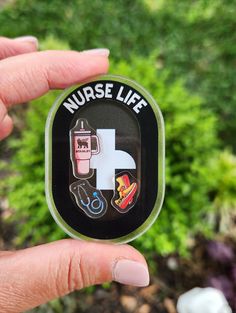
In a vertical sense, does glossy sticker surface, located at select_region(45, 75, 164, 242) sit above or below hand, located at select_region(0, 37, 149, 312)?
above

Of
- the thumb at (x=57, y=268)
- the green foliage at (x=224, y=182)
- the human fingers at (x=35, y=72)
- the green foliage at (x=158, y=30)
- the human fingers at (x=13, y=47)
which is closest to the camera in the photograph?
the thumb at (x=57, y=268)

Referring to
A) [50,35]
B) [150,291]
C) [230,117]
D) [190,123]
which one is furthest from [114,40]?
[150,291]

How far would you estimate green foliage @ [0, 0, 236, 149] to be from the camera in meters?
3.17

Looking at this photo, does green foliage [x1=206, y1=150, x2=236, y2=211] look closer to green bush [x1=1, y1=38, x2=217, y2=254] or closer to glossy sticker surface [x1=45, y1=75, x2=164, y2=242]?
green bush [x1=1, y1=38, x2=217, y2=254]

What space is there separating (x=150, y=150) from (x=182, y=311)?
41.3 inches

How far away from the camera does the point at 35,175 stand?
2252 mm

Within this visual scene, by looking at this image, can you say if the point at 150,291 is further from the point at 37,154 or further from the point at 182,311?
the point at 37,154

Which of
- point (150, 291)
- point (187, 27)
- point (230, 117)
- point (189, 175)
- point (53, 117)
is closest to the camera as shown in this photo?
point (53, 117)

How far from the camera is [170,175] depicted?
7.49ft

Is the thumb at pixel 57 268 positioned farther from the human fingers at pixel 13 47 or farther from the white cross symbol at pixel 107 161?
the human fingers at pixel 13 47

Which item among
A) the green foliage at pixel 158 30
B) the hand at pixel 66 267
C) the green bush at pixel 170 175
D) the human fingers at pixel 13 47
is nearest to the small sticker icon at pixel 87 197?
the hand at pixel 66 267

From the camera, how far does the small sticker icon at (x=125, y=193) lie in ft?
5.24

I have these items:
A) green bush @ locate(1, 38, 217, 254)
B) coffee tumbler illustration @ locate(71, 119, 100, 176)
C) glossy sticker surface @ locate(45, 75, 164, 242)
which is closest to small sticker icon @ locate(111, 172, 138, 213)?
glossy sticker surface @ locate(45, 75, 164, 242)

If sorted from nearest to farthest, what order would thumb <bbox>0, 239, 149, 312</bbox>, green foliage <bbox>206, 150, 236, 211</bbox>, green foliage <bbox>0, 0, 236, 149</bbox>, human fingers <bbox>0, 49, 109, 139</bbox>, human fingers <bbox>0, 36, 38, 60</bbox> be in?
1. thumb <bbox>0, 239, 149, 312</bbox>
2. human fingers <bbox>0, 49, 109, 139</bbox>
3. human fingers <bbox>0, 36, 38, 60</bbox>
4. green foliage <bbox>206, 150, 236, 211</bbox>
5. green foliage <bbox>0, 0, 236, 149</bbox>
